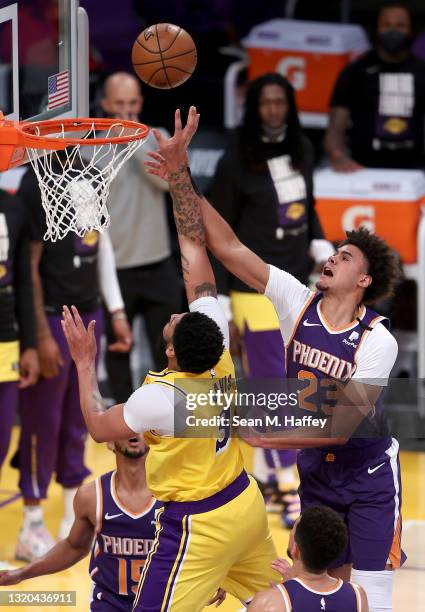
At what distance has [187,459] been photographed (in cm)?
494

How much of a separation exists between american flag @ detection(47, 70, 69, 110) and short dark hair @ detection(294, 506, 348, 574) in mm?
2271

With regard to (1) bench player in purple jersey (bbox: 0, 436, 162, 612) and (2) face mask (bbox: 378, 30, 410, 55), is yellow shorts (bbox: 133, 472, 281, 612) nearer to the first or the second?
(1) bench player in purple jersey (bbox: 0, 436, 162, 612)

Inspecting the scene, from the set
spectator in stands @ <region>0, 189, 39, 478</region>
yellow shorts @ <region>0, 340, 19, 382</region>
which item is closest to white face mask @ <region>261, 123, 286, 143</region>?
spectator in stands @ <region>0, 189, 39, 478</region>

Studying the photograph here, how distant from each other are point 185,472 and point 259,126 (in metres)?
3.18

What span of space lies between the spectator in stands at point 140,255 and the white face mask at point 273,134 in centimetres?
90

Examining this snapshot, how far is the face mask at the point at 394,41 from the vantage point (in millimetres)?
9422

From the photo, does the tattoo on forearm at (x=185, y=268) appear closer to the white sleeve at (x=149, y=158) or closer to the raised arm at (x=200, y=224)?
the raised arm at (x=200, y=224)

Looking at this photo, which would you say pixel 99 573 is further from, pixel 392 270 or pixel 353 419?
pixel 392 270

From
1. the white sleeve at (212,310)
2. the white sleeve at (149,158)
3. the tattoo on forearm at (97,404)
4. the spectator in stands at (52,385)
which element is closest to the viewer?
the tattoo on forearm at (97,404)

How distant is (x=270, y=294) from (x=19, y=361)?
202cm

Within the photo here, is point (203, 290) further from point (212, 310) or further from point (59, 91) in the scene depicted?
point (59, 91)

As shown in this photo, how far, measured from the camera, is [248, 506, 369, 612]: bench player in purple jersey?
471 centimetres

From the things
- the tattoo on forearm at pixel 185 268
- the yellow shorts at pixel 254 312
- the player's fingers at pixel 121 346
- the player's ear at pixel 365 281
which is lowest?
the player's fingers at pixel 121 346

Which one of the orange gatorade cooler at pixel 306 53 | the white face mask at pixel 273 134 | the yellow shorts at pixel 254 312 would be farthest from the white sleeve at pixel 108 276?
the orange gatorade cooler at pixel 306 53
